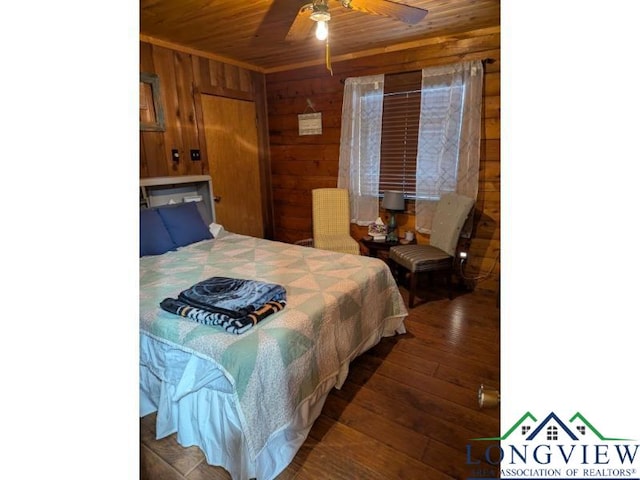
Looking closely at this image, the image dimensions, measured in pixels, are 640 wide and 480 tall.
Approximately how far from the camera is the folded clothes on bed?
5.20 feet

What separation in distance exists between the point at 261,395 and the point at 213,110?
330 cm

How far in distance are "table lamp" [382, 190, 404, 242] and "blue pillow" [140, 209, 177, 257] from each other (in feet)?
6.79

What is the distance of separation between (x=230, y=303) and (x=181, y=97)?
268cm

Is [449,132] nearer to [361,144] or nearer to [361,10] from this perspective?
[361,144]

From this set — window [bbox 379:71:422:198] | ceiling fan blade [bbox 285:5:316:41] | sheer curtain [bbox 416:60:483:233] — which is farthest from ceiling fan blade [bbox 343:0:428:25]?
window [bbox 379:71:422:198]

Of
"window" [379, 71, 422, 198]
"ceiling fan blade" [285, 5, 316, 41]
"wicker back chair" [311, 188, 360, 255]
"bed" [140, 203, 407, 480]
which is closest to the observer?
"bed" [140, 203, 407, 480]

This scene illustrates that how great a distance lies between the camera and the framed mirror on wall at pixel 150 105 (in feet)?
10.4

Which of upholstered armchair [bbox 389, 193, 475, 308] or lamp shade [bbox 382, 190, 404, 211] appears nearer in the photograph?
upholstered armchair [bbox 389, 193, 475, 308]

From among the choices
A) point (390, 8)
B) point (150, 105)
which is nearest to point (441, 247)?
point (390, 8)

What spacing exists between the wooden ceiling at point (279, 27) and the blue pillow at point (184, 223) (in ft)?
4.90

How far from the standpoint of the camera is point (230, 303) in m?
1.71

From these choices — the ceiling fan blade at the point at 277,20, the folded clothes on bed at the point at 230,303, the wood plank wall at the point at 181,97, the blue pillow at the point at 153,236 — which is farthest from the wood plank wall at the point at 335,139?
the folded clothes on bed at the point at 230,303

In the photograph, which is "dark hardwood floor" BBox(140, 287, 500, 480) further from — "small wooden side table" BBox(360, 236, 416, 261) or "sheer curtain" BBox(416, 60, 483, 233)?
"sheer curtain" BBox(416, 60, 483, 233)
